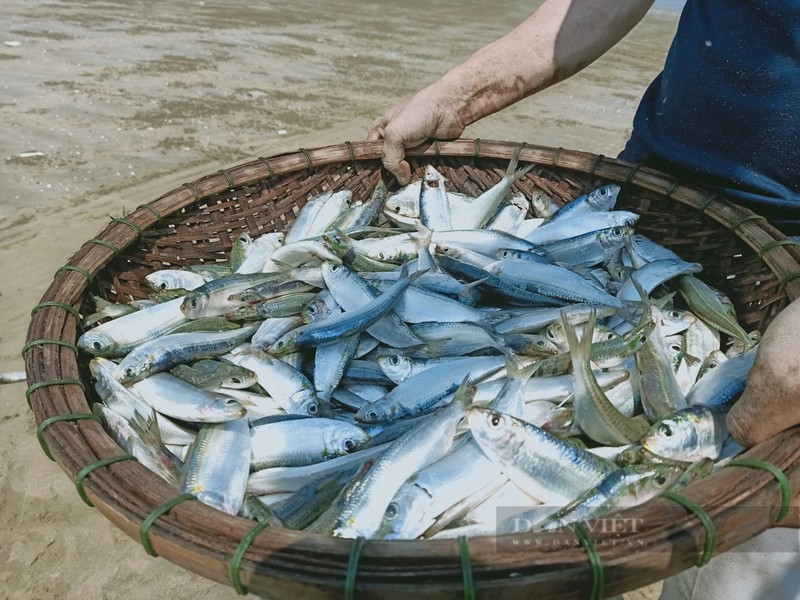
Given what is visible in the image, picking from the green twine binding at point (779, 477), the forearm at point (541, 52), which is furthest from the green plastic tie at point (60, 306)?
the green twine binding at point (779, 477)

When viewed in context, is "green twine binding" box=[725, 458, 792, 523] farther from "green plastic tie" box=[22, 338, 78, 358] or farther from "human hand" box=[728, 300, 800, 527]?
"green plastic tie" box=[22, 338, 78, 358]

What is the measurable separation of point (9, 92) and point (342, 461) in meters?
7.70

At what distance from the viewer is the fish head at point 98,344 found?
90.4 inches

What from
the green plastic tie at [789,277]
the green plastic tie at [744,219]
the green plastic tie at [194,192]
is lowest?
the green plastic tie at [194,192]

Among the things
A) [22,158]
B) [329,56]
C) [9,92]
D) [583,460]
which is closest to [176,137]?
[22,158]

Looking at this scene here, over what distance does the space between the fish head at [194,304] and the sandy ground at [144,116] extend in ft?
3.01

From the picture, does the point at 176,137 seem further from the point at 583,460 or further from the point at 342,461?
the point at 583,460

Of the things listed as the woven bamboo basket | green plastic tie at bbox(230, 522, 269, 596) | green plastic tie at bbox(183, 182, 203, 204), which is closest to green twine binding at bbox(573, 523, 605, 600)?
the woven bamboo basket

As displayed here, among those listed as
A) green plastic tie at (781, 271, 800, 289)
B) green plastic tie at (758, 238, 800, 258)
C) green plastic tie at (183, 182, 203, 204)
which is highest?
green plastic tie at (758, 238, 800, 258)

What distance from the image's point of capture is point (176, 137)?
22.7 ft

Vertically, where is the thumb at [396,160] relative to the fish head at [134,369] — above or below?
above

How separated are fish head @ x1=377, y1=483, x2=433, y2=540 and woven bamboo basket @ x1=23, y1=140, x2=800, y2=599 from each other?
1.05 ft

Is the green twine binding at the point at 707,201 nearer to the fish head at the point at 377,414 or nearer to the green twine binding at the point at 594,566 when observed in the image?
the fish head at the point at 377,414

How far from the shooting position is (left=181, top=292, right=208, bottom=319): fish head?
2.56 metres
